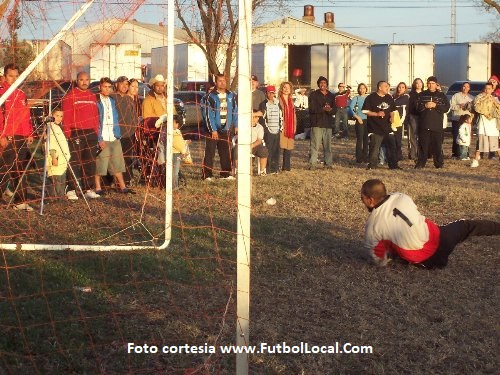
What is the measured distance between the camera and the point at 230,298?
24.9 feet

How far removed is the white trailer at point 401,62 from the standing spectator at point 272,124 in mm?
20106

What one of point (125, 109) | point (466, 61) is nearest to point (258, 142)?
point (125, 109)

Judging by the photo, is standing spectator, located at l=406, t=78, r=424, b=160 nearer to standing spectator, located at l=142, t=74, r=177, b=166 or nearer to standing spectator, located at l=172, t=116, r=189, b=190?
standing spectator, located at l=172, t=116, r=189, b=190

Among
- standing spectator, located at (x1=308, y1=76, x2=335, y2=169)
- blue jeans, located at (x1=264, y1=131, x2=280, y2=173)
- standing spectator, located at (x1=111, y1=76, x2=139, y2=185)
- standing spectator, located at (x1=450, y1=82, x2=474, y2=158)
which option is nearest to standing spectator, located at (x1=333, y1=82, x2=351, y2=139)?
standing spectator, located at (x1=450, y1=82, x2=474, y2=158)

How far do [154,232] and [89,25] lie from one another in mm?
2792

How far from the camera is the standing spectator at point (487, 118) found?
19453 millimetres

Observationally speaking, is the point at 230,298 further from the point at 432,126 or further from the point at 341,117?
the point at 341,117

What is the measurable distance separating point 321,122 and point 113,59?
833 centimetres

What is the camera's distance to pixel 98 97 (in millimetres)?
13672

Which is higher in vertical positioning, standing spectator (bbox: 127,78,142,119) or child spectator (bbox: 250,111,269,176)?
standing spectator (bbox: 127,78,142,119)

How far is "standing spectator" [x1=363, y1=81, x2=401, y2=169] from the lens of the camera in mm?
18562

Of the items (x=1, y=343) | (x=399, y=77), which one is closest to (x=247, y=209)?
(x=1, y=343)

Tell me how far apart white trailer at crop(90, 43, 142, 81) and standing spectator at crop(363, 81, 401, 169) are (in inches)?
270

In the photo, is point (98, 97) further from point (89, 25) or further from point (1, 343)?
point (1, 343)
